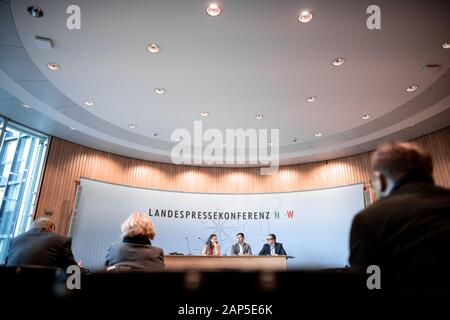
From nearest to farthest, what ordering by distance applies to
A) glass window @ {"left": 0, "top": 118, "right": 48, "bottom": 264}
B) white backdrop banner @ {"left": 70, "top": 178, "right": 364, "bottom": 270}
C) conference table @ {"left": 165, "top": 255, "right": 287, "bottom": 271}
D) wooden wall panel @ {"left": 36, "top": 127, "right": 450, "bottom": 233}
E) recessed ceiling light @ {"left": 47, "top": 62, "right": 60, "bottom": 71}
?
recessed ceiling light @ {"left": 47, "top": 62, "right": 60, "bottom": 71}
conference table @ {"left": 165, "top": 255, "right": 287, "bottom": 271}
glass window @ {"left": 0, "top": 118, "right": 48, "bottom": 264}
wooden wall panel @ {"left": 36, "top": 127, "right": 450, "bottom": 233}
white backdrop banner @ {"left": 70, "top": 178, "right": 364, "bottom": 270}

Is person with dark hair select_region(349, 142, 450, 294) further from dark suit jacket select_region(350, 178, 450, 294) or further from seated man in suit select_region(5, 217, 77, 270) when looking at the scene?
seated man in suit select_region(5, 217, 77, 270)

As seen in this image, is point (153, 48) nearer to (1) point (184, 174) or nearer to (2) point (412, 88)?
(2) point (412, 88)

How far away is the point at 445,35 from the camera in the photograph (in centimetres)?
379

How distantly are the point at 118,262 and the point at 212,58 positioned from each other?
10.3 ft

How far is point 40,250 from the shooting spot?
2.50 meters

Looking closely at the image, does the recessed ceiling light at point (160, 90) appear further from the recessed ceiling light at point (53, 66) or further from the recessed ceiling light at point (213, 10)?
the recessed ceiling light at point (213, 10)

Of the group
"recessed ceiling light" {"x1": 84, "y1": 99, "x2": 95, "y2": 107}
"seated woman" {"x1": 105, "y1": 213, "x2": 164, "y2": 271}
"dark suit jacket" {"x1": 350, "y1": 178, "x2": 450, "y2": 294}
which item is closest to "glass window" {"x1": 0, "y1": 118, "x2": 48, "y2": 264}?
"recessed ceiling light" {"x1": 84, "y1": 99, "x2": 95, "y2": 107}

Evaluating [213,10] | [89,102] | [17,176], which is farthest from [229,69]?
[17,176]

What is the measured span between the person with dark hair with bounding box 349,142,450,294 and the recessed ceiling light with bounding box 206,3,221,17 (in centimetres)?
294

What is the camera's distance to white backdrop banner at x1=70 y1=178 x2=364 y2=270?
273 inches

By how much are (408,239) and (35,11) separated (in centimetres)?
429

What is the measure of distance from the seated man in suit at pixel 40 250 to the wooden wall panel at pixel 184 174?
13.0 feet

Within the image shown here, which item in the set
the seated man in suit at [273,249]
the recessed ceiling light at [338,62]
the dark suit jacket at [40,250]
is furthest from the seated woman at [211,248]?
the recessed ceiling light at [338,62]
